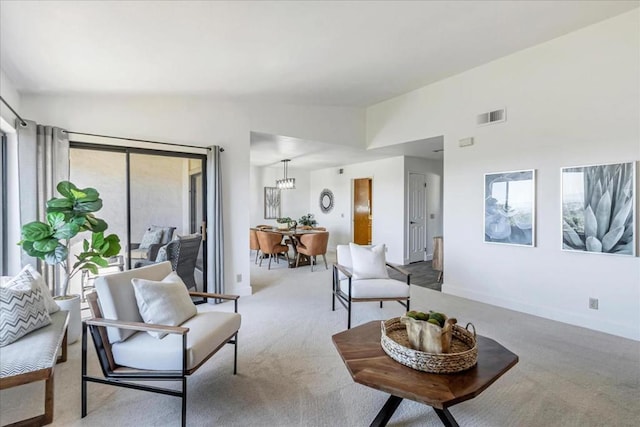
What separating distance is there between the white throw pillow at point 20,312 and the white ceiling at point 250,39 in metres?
1.85

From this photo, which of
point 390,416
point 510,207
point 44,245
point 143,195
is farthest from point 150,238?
point 510,207

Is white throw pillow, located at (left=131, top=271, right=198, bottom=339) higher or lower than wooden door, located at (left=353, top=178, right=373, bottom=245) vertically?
lower

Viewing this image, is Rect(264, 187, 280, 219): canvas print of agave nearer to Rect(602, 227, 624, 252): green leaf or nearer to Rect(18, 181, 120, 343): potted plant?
Rect(18, 181, 120, 343): potted plant

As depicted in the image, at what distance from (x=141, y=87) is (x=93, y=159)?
987mm

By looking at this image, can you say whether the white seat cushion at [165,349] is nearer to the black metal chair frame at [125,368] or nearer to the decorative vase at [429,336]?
the black metal chair frame at [125,368]

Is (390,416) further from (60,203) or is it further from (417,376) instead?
(60,203)

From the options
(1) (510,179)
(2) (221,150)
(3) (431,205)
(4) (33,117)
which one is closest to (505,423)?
(1) (510,179)

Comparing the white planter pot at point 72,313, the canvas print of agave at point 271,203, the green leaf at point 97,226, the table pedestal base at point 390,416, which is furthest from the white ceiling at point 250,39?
the canvas print of agave at point 271,203

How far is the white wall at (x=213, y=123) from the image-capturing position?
340cm

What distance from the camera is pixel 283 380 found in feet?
7.53

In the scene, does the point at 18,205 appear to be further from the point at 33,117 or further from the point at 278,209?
the point at 278,209

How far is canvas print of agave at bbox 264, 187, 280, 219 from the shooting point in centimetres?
895

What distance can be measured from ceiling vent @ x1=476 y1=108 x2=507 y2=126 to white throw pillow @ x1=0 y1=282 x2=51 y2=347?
491cm

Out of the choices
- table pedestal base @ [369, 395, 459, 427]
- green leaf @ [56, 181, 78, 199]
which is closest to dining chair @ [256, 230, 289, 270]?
green leaf @ [56, 181, 78, 199]
